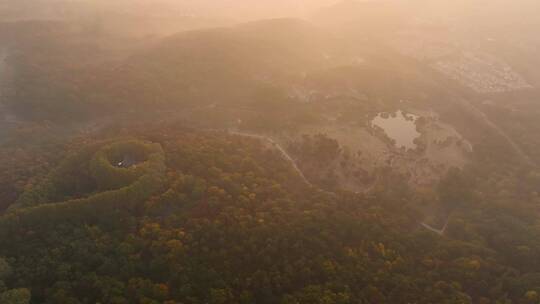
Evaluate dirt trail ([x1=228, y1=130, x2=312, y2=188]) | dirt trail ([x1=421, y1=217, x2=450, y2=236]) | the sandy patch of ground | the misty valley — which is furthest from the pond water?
dirt trail ([x1=228, y1=130, x2=312, y2=188])

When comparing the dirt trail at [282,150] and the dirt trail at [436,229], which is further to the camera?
the dirt trail at [282,150]

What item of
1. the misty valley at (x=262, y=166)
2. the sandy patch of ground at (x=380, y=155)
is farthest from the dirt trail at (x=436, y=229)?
the sandy patch of ground at (x=380, y=155)

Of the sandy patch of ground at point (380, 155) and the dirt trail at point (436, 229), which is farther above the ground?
the sandy patch of ground at point (380, 155)

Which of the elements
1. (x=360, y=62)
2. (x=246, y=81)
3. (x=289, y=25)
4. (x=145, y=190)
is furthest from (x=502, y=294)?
(x=289, y=25)

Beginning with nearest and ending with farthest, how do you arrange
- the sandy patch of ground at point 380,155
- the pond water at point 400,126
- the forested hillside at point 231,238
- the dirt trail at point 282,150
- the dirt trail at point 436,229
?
the forested hillside at point 231,238 < the dirt trail at point 436,229 < the dirt trail at point 282,150 < the sandy patch of ground at point 380,155 < the pond water at point 400,126

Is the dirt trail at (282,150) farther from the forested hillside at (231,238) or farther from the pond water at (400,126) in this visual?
the pond water at (400,126)

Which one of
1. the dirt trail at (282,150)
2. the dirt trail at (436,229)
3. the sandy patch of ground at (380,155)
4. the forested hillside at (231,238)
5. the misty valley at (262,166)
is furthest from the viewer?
the sandy patch of ground at (380,155)

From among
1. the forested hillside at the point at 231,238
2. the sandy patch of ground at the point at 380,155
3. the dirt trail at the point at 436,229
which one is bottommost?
A: the dirt trail at the point at 436,229
